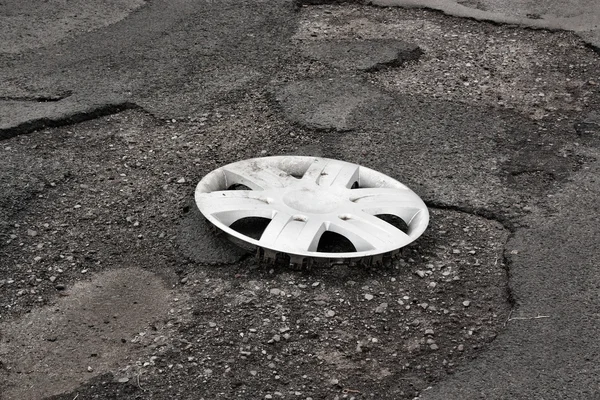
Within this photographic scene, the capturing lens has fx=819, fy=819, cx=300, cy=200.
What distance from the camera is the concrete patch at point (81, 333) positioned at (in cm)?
267

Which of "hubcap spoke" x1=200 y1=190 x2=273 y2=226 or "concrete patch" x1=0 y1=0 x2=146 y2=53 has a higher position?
"hubcap spoke" x1=200 y1=190 x2=273 y2=226

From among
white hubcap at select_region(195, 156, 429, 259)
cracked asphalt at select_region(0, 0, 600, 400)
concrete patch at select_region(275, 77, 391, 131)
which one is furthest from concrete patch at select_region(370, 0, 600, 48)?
white hubcap at select_region(195, 156, 429, 259)

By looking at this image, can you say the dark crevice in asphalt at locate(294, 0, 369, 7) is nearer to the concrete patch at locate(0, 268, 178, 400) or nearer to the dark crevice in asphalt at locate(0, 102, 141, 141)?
the dark crevice in asphalt at locate(0, 102, 141, 141)

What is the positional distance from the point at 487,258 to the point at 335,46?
2.26m

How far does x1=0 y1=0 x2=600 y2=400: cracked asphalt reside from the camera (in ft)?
9.05

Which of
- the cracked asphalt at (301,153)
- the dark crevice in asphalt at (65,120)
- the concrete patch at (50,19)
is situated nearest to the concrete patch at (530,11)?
the cracked asphalt at (301,153)

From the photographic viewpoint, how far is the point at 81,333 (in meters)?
2.87

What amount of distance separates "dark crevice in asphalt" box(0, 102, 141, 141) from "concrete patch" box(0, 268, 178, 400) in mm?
1234

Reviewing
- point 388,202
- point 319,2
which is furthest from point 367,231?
point 319,2

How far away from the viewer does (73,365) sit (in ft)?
8.93

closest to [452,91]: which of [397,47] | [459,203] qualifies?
[397,47]

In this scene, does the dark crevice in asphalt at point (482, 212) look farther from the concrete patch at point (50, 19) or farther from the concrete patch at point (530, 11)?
the concrete patch at point (50, 19)

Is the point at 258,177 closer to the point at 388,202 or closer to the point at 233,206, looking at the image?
the point at 233,206

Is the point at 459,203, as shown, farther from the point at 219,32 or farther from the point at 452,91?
the point at 219,32
